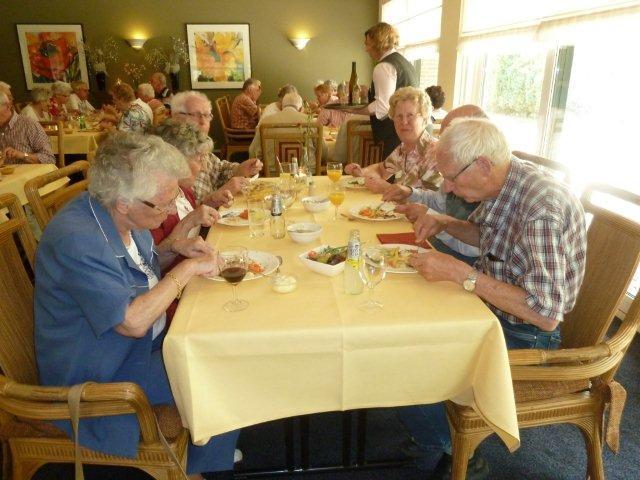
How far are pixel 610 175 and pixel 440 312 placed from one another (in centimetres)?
243

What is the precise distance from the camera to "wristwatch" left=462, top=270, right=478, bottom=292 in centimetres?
129

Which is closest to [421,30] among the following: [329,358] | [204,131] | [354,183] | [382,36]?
[382,36]

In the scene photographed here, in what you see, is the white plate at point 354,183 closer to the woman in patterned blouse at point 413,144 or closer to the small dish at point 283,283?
the woman in patterned blouse at point 413,144

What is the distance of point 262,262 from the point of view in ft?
4.96

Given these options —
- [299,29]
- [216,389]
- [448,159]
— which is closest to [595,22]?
[448,159]

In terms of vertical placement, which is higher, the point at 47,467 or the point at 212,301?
the point at 212,301

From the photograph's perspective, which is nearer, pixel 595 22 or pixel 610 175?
pixel 595 22

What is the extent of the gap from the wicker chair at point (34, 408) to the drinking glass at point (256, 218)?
2.41 feet

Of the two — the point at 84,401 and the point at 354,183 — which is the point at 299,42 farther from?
the point at 84,401

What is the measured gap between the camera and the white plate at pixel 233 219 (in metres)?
1.90

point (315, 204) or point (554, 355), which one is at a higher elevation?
point (315, 204)

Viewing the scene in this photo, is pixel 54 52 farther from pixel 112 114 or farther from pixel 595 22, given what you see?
pixel 595 22

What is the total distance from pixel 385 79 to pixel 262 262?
264 centimetres

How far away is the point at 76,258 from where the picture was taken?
112cm
